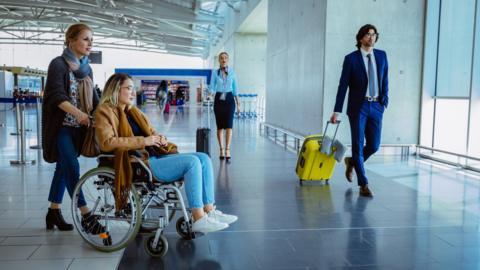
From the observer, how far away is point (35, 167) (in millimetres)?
6449

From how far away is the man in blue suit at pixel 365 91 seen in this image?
15.6ft

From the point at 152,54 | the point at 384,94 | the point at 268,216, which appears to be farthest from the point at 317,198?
the point at 152,54

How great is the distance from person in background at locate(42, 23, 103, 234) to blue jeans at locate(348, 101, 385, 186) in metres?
2.53

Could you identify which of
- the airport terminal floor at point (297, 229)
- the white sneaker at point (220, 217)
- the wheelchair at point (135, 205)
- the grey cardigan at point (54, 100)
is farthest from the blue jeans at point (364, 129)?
the grey cardigan at point (54, 100)

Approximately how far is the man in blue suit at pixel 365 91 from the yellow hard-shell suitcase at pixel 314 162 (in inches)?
18.5

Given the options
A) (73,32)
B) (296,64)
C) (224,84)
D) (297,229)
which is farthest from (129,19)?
(297,229)

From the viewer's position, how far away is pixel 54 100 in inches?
128

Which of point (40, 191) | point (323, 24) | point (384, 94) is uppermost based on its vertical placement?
point (323, 24)

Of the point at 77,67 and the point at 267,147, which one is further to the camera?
the point at 267,147

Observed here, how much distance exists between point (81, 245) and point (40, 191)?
1.99 metres

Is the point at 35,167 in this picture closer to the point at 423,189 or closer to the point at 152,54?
the point at 423,189

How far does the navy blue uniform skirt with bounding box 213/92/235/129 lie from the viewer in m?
7.12

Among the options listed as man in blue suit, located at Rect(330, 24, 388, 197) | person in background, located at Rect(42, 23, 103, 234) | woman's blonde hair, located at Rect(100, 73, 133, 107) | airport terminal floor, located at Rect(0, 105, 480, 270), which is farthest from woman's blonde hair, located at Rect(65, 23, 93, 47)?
man in blue suit, located at Rect(330, 24, 388, 197)

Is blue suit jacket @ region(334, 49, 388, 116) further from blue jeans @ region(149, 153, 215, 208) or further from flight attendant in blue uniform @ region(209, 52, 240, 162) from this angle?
flight attendant in blue uniform @ region(209, 52, 240, 162)
